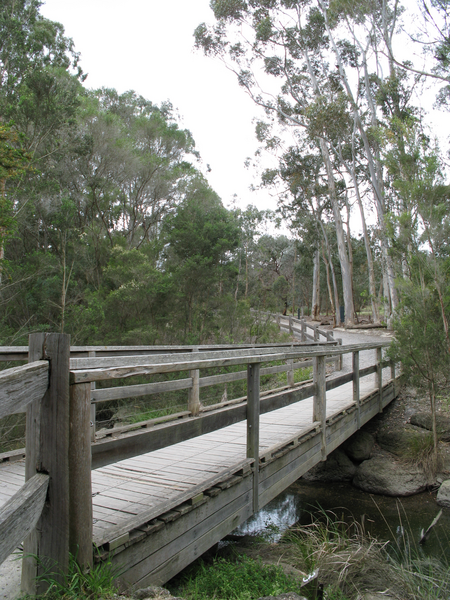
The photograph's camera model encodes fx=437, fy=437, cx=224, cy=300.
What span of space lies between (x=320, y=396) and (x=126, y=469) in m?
2.34

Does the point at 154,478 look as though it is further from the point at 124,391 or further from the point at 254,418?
the point at 124,391

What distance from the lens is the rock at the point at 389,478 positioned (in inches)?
283

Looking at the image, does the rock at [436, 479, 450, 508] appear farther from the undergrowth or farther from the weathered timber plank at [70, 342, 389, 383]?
the undergrowth

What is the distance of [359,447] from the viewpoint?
838 cm

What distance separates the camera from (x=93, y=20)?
18.9 m

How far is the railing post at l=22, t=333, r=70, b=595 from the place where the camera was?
6.02 feet

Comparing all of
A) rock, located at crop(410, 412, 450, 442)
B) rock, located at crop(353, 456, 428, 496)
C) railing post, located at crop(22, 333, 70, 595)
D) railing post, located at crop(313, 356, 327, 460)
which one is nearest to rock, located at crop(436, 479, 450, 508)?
rock, located at crop(353, 456, 428, 496)

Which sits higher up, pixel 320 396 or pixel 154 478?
pixel 320 396

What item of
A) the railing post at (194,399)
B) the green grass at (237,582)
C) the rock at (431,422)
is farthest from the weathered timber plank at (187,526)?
the rock at (431,422)

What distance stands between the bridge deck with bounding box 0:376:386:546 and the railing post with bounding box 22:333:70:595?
30 centimetres

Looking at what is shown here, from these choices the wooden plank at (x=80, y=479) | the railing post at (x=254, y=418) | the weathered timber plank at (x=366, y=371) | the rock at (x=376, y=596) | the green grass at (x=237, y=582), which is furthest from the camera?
the weathered timber plank at (x=366, y=371)

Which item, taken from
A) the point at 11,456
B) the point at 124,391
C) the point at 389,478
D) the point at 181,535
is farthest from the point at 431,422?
the point at 11,456

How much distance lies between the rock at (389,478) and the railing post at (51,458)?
21.8 feet

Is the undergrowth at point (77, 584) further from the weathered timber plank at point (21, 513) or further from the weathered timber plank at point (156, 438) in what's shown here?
the weathered timber plank at point (156, 438)
